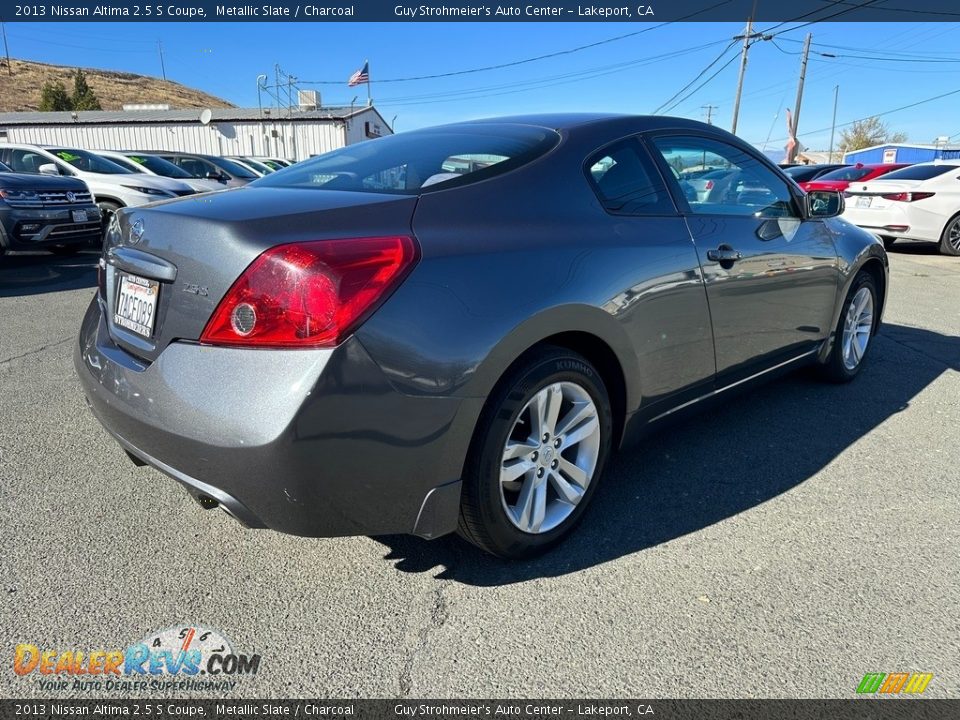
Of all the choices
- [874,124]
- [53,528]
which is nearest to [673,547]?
[53,528]

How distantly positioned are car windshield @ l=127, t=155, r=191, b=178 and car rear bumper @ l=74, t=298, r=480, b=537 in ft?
44.1

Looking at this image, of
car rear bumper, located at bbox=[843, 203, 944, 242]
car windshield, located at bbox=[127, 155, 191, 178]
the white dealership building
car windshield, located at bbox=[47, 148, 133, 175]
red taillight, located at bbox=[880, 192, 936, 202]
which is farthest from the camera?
the white dealership building

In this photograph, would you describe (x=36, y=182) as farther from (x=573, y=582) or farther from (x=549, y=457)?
(x=573, y=582)

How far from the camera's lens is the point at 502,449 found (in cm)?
211

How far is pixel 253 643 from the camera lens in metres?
1.96

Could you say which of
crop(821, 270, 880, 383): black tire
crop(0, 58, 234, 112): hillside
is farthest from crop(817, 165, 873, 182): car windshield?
crop(0, 58, 234, 112): hillside

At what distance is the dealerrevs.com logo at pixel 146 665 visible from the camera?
71.7 inches

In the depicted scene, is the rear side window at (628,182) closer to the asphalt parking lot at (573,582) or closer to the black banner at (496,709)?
the asphalt parking lot at (573,582)

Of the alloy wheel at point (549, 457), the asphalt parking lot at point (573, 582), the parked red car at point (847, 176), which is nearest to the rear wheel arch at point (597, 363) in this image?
the alloy wheel at point (549, 457)

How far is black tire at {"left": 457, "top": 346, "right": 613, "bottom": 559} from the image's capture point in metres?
2.07

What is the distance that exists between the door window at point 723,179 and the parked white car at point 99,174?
978cm

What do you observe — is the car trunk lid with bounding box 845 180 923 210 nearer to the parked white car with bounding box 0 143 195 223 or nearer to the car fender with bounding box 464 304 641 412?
the car fender with bounding box 464 304 641 412

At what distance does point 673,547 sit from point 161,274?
1996 millimetres

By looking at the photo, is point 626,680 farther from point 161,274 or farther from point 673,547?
point 161,274
